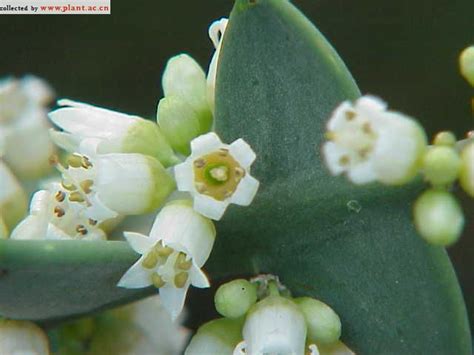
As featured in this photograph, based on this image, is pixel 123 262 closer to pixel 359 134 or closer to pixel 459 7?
pixel 359 134

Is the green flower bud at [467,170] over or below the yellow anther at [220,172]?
over

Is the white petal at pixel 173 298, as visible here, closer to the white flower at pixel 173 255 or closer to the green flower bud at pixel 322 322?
the white flower at pixel 173 255

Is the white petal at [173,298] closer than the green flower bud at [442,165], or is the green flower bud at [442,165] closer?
the green flower bud at [442,165]

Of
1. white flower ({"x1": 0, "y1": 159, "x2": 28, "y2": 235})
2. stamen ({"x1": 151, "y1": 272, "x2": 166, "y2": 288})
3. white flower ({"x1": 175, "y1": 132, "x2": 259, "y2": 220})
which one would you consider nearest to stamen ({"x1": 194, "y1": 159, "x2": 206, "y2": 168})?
white flower ({"x1": 175, "y1": 132, "x2": 259, "y2": 220})

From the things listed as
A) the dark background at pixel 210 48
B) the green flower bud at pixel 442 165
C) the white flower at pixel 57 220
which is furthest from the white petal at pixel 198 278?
the dark background at pixel 210 48

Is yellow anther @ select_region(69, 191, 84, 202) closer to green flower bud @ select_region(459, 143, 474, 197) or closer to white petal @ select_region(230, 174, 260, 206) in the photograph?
white petal @ select_region(230, 174, 260, 206)

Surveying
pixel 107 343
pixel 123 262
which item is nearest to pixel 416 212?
pixel 123 262
